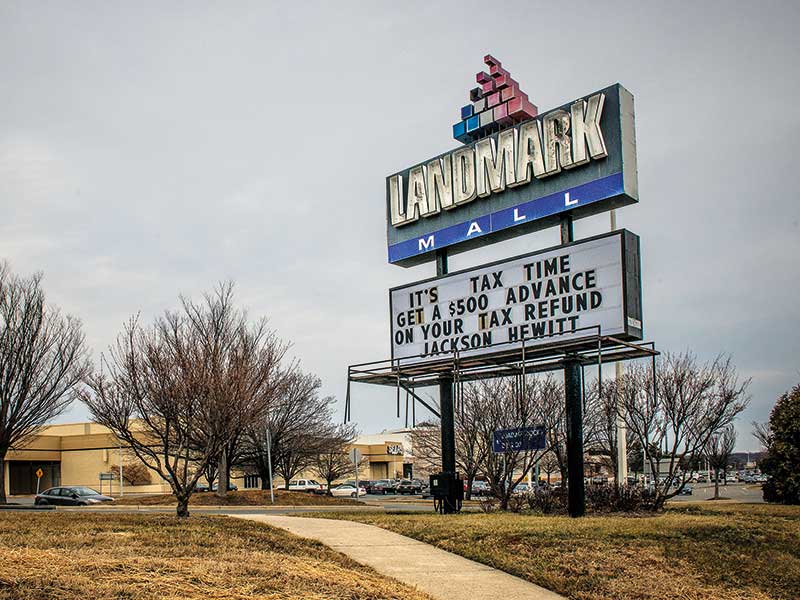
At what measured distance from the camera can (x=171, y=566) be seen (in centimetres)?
936

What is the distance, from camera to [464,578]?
1129cm

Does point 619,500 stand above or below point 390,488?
above

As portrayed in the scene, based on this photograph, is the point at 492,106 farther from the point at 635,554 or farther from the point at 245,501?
the point at 245,501

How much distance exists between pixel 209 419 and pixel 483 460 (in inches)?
511

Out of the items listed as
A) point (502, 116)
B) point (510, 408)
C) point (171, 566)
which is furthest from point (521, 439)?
point (171, 566)

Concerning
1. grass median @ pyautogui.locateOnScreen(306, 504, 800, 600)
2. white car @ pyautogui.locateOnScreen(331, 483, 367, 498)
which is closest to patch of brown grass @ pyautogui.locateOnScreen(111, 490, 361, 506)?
white car @ pyautogui.locateOnScreen(331, 483, 367, 498)

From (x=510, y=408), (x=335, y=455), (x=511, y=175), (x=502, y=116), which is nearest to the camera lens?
(x=511, y=175)

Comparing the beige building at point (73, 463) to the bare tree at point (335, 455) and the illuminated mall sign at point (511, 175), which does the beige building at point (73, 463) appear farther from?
the illuminated mall sign at point (511, 175)

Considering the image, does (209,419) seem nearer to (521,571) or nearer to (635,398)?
(521,571)

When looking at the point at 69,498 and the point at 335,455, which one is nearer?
the point at 69,498

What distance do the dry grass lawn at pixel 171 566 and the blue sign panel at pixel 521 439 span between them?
8.25 metres

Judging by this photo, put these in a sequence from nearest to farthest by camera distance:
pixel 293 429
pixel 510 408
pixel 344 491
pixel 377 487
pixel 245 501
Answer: pixel 510 408 → pixel 245 501 → pixel 293 429 → pixel 344 491 → pixel 377 487

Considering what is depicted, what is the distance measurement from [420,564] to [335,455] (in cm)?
4256

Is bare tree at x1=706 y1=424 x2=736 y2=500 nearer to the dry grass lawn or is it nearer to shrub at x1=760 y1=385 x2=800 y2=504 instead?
shrub at x1=760 y1=385 x2=800 y2=504
